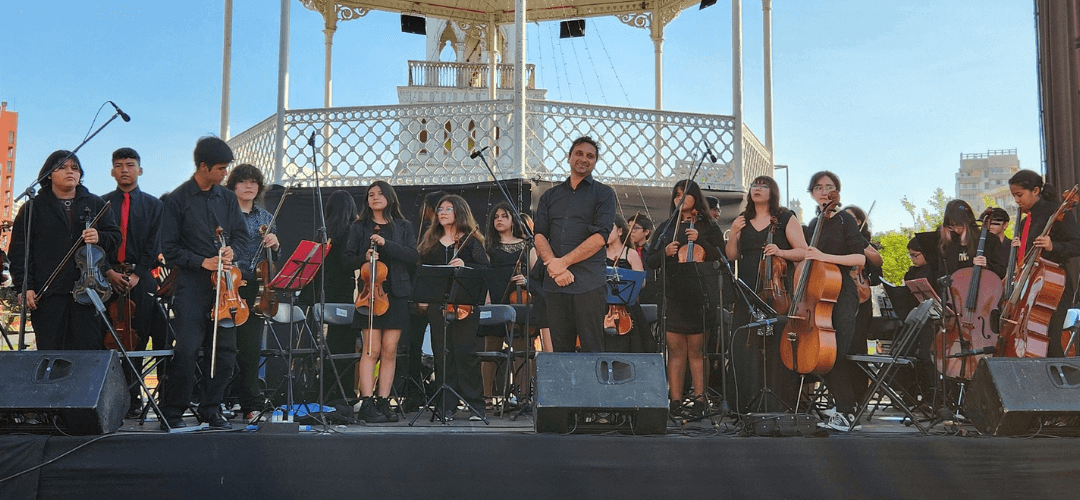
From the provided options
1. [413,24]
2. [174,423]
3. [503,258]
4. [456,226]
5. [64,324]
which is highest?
[413,24]

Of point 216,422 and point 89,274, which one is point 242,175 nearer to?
point 89,274

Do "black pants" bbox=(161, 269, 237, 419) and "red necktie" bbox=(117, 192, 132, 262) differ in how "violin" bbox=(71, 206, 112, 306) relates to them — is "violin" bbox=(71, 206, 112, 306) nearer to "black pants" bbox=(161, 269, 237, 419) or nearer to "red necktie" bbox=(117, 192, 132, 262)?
"black pants" bbox=(161, 269, 237, 419)

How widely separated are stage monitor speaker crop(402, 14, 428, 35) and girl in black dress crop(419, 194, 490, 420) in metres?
8.99

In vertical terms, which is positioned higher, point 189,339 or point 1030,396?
point 189,339

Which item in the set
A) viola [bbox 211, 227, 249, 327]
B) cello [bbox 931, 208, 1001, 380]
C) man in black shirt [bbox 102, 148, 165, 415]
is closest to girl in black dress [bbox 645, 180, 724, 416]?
cello [bbox 931, 208, 1001, 380]

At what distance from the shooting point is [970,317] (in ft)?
19.4

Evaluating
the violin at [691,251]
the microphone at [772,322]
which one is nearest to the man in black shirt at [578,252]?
the microphone at [772,322]

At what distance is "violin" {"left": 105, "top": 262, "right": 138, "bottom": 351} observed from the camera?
18.9ft

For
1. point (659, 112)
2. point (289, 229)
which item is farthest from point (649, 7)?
point (289, 229)

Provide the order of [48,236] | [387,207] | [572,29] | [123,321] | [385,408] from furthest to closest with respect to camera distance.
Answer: [572,29], [387,207], [385,408], [123,321], [48,236]

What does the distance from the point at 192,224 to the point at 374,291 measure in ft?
4.32

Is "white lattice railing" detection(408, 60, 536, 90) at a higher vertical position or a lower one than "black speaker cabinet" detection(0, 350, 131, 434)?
higher

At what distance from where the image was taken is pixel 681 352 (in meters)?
6.61

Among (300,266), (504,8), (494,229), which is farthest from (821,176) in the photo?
(504,8)
